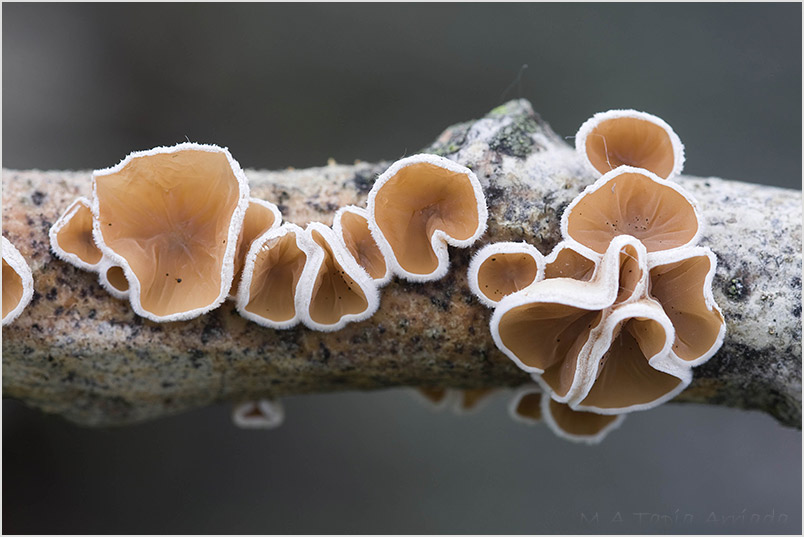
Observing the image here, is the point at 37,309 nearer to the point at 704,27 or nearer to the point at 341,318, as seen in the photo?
the point at 341,318

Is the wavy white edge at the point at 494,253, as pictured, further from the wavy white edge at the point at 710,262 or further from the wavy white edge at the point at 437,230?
the wavy white edge at the point at 710,262

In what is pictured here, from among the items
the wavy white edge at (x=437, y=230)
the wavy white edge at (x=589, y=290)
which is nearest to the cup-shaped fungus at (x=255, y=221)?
the wavy white edge at (x=437, y=230)

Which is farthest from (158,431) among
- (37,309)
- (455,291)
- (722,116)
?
(722,116)

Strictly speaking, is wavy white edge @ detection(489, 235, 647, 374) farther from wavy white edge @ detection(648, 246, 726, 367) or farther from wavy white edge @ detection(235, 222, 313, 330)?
A: wavy white edge @ detection(235, 222, 313, 330)

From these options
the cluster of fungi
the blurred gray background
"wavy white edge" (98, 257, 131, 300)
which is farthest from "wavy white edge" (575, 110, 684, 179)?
the blurred gray background

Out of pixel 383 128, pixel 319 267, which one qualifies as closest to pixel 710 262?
pixel 319 267
